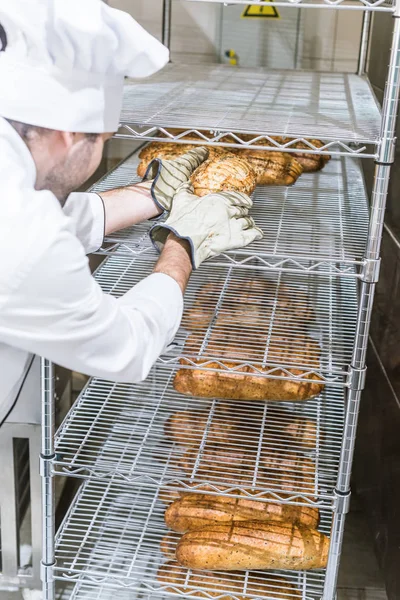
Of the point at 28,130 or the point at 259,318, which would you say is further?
the point at 259,318

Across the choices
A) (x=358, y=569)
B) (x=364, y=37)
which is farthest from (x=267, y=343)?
(x=364, y=37)

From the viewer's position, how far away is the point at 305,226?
1.62 m

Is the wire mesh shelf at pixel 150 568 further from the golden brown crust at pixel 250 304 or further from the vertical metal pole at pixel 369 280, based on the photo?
the golden brown crust at pixel 250 304

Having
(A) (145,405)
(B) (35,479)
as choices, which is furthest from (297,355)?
(B) (35,479)

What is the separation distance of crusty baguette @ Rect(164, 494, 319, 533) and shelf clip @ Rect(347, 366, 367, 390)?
1.41 feet

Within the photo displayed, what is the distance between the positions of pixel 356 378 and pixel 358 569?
38.2 inches

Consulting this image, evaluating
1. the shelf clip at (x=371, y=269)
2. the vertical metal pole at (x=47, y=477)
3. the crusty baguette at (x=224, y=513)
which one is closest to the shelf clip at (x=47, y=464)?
the vertical metal pole at (x=47, y=477)

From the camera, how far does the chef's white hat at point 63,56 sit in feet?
3.13

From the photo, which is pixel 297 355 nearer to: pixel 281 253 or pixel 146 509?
pixel 281 253

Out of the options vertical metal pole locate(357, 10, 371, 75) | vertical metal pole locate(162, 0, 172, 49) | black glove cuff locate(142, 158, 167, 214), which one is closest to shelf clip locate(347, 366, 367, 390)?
black glove cuff locate(142, 158, 167, 214)

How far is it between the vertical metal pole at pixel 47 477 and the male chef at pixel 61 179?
A: 0.35 meters

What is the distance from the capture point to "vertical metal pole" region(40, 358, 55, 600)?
1540 mm

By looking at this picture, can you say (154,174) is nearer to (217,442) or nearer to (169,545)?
(217,442)

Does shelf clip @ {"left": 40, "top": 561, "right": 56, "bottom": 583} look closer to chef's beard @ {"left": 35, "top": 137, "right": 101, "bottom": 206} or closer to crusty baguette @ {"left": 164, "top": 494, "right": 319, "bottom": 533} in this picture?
crusty baguette @ {"left": 164, "top": 494, "right": 319, "bottom": 533}
